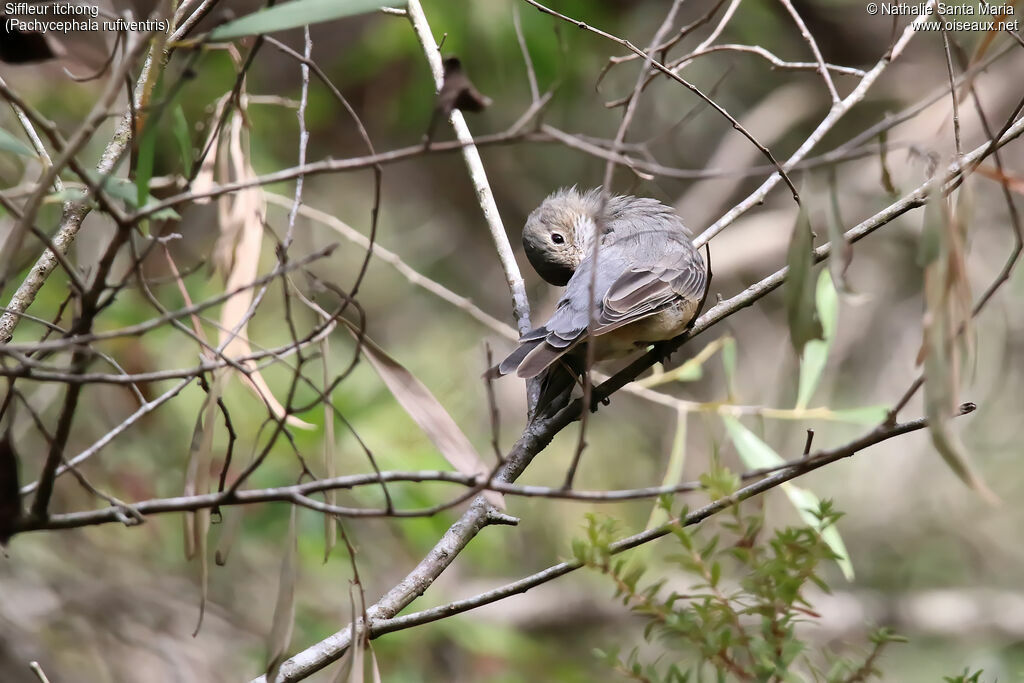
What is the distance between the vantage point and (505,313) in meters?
7.21

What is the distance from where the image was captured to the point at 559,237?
4238mm

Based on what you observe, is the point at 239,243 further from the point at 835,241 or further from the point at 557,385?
the point at 835,241

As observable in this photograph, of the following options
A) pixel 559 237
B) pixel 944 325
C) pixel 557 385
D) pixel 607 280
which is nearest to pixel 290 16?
pixel 944 325

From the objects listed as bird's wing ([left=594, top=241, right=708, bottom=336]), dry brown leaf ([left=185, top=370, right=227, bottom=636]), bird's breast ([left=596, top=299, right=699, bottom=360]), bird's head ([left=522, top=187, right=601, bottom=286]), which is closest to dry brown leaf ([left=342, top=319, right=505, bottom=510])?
dry brown leaf ([left=185, top=370, right=227, bottom=636])

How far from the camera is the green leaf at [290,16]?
1.41 meters

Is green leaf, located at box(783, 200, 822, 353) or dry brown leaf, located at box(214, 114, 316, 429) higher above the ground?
dry brown leaf, located at box(214, 114, 316, 429)

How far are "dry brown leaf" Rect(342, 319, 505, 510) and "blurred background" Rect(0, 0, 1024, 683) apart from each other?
1765mm

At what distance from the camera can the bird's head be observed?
13.8 feet

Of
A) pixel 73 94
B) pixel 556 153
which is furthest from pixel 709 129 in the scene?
pixel 73 94

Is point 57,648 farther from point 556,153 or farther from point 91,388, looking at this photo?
point 556,153

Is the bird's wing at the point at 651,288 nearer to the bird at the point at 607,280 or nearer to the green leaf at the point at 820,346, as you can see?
the bird at the point at 607,280

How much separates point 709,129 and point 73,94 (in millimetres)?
4757

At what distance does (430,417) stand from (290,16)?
2.73ft

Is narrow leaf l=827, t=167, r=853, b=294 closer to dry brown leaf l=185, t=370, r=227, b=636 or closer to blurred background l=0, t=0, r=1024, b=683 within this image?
dry brown leaf l=185, t=370, r=227, b=636
